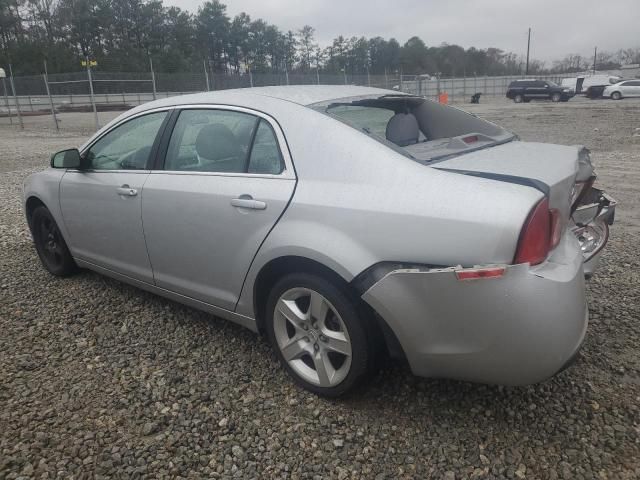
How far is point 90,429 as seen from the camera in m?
2.42

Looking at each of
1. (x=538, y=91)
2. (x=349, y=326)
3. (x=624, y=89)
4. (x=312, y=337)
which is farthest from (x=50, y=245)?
(x=624, y=89)

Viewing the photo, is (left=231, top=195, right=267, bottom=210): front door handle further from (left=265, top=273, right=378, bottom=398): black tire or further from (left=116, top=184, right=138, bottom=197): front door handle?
(left=116, top=184, right=138, bottom=197): front door handle

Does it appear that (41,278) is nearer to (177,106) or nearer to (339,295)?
(177,106)

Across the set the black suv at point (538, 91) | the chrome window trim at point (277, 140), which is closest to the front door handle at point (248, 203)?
the chrome window trim at point (277, 140)

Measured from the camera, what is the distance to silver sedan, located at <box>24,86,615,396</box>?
199 cm

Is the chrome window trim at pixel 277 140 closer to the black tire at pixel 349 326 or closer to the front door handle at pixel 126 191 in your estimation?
the front door handle at pixel 126 191

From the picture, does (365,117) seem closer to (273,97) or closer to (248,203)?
(273,97)

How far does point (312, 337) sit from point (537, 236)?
115cm

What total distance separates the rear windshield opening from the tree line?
49735 millimetres

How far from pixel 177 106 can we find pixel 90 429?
1904 millimetres

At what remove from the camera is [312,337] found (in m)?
2.54

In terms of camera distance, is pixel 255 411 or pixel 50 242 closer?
pixel 255 411

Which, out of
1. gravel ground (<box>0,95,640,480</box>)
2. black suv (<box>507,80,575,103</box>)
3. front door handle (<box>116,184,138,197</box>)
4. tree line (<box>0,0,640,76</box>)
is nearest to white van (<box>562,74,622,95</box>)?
black suv (<box>507,80,575,103</box>)

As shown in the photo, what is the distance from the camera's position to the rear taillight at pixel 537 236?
192 centimetres
